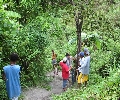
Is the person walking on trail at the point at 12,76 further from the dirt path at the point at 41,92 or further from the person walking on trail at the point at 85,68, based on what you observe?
the person walking on trail at the point at 85,68

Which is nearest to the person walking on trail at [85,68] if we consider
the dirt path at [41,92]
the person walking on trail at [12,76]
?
the dirt path at [41,92]

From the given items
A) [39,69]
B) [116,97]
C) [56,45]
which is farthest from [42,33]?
[56,45]

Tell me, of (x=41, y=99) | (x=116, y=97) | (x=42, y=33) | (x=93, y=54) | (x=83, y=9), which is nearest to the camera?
(x=116, y=97)

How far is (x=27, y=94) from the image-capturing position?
10.8 m

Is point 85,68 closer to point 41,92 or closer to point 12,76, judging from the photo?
point 41,92

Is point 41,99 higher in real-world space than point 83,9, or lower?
lower

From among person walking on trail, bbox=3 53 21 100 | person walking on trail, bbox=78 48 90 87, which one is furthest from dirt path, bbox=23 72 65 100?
person walking on trail, bbox=3 53 21 100

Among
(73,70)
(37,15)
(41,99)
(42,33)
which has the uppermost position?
(37,15)

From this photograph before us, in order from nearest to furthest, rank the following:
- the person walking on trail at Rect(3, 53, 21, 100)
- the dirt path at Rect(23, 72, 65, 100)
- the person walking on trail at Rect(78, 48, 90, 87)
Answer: the person walking on trail at Rect(3, 53, 21, 100) → the person walking on trail at Rect(78, 48, 90, 87) → the dirt path at Rect(23, 72, 65, 100)

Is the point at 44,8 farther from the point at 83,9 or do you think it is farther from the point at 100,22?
the point at 100,22

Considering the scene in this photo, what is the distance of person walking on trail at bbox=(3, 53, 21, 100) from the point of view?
7480 millimetres

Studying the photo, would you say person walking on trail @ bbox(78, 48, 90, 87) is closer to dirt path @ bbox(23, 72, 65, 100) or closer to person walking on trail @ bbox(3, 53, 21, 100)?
dirt path @ bbox(23, 72, 65, 100)

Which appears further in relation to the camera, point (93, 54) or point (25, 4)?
point (93, 54)

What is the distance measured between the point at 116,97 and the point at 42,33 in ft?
19.9
